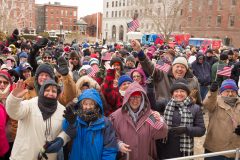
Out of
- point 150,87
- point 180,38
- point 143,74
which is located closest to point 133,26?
point 143,74

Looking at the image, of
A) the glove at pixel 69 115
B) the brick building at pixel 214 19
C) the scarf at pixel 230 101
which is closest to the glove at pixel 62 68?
the glove at pixel 69 115

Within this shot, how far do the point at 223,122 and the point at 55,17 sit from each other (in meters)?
99.8

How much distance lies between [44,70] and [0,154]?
128 centimetres

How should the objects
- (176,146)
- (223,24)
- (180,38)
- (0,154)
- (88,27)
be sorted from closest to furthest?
(0,154)
(176,146)
(180,38)
(223,24)
(88,27)

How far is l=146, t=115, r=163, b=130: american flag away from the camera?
3.42 m

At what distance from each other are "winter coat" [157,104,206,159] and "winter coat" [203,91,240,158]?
0.33m

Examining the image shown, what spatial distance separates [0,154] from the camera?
3609 millimetres

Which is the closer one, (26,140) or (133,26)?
(26,140)

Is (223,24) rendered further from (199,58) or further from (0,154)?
(0,154)

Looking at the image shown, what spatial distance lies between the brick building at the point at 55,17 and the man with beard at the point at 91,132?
9630 cm

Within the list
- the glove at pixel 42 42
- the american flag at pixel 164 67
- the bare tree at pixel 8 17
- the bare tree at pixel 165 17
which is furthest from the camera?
the bare tree at pixel 165 17

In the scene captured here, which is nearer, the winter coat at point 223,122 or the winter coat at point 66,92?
the winter coat at point 223,122

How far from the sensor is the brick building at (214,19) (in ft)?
182

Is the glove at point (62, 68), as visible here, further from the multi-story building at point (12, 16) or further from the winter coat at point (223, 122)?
the multi-story building at point (12, 16)
